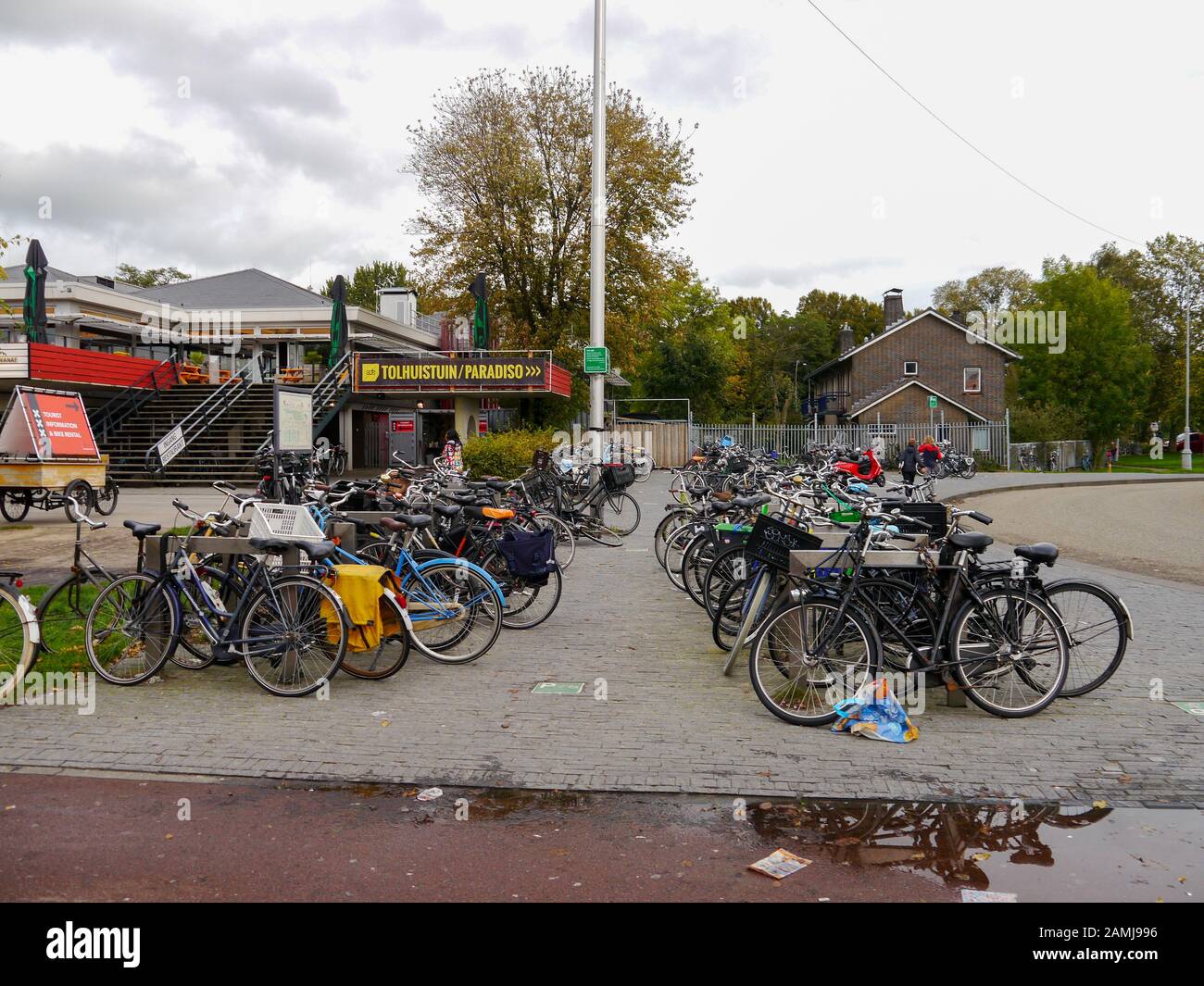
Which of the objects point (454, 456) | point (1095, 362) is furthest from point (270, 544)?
point (1095, 362)

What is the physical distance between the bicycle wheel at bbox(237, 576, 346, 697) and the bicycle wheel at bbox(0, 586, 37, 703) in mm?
1152

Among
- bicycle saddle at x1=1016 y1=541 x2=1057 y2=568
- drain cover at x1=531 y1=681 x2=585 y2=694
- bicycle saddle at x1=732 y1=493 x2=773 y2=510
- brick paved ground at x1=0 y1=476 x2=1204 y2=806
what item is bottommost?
brick paved ground at x1=0 y1=476 x2=1204 y2=806

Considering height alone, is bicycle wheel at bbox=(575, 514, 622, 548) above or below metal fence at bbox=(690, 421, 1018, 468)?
below

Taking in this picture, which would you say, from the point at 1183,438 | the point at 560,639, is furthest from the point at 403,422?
the point at 1183,438

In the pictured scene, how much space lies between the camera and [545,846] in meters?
3.89

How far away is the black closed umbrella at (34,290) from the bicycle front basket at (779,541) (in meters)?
27.0

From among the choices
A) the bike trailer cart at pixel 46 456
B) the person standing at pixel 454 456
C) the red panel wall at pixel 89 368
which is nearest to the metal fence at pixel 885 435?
the red panel wall at pixel 89 368

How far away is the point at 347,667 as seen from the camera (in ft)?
21.1

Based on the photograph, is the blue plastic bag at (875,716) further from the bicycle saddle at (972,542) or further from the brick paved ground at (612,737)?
the bicycle saddle at (972,542)

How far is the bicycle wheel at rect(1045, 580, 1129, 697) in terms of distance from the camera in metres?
5.74

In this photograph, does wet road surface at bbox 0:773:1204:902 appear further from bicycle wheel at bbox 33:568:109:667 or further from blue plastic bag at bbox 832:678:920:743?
bicycle wheel at bbox 33:568:109:667

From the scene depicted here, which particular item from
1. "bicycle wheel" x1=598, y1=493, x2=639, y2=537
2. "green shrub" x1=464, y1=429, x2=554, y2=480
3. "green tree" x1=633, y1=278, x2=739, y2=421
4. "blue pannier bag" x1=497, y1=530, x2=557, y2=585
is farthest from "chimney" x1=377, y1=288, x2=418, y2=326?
"blue pannier bag" x1=497, y1=530, x2=557, y2=585

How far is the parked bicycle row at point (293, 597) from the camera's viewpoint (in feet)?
19.8
